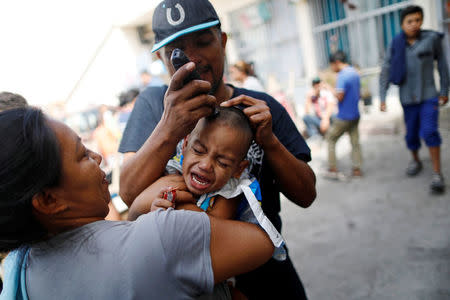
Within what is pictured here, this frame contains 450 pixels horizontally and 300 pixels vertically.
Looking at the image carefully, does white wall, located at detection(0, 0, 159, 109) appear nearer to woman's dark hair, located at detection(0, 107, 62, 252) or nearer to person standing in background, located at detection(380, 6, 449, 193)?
person standing in background, located at detection(380, 6, 449, 193)

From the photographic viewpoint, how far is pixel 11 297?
0.85 metres

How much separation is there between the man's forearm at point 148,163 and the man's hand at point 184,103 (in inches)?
1.9

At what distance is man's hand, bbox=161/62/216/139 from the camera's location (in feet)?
3.54

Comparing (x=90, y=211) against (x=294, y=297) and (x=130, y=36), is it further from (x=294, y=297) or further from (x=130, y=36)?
(x=130, y=36)

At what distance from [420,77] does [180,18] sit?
12.1 ft

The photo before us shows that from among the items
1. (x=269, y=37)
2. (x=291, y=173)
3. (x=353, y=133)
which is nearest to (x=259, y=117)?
(x=291, y=173)

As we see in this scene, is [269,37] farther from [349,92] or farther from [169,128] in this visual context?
[169,128]

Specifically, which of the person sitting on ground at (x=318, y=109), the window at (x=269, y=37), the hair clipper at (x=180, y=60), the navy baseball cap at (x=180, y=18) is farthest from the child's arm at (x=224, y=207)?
the window at (x=269, y=37)

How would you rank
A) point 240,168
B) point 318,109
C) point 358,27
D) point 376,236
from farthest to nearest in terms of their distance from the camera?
point 358,27
point 318,109
point 376,236
point 240,168

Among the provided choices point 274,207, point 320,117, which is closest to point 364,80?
point 320,117

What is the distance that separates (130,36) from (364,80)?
9319 millimetres

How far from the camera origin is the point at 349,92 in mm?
4652

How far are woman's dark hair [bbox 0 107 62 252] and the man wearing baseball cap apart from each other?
40cm

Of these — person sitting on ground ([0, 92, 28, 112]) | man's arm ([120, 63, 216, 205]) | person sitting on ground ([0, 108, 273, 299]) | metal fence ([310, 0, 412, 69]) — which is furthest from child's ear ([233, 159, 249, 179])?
metal fence ([310, 0, 412, 69])
